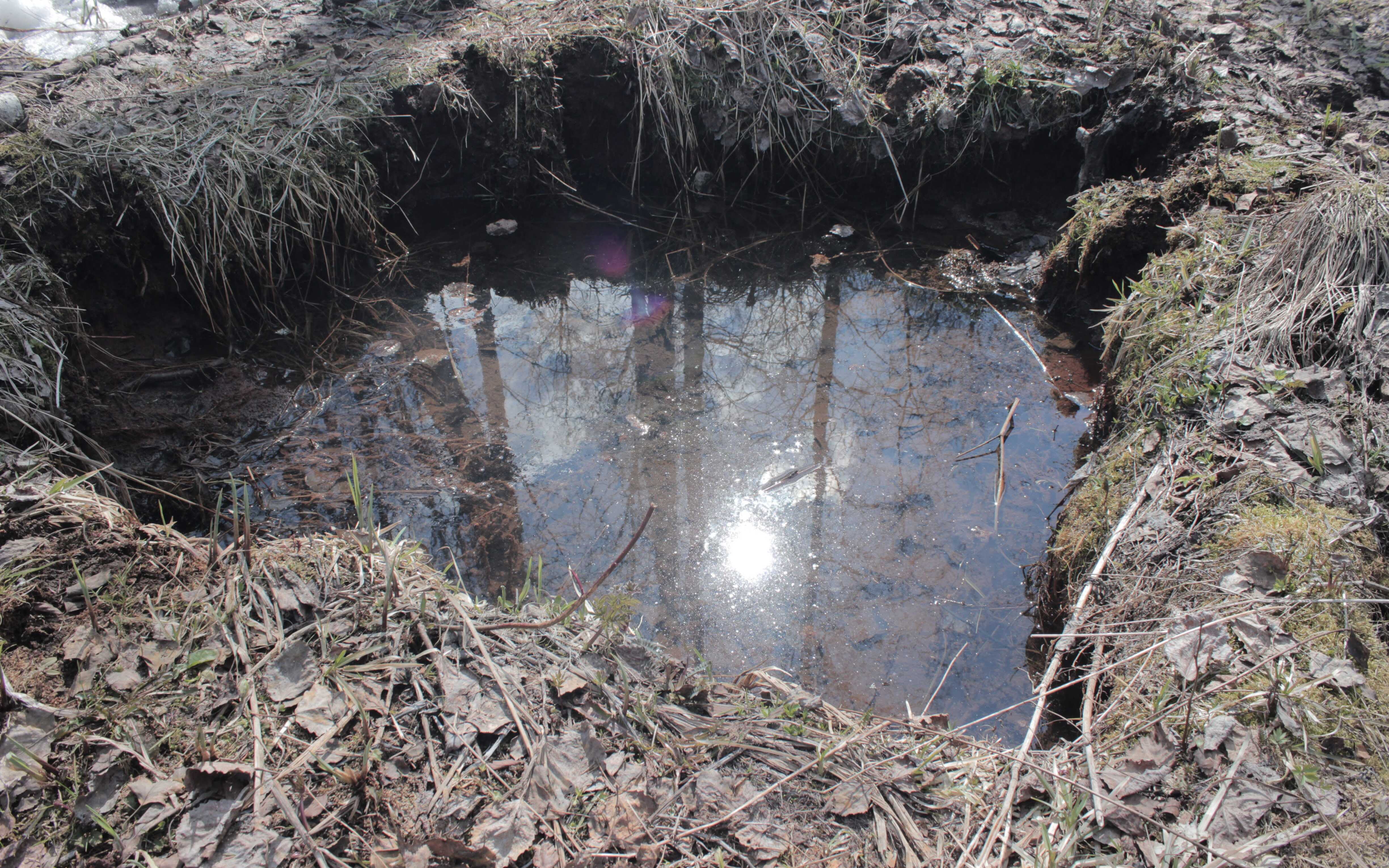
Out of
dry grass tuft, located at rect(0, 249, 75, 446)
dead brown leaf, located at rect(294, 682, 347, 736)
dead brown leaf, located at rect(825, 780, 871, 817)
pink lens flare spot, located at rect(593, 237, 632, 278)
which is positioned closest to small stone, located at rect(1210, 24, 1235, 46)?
pink lens flare spot, located at rect(593, 237, 632, 278)

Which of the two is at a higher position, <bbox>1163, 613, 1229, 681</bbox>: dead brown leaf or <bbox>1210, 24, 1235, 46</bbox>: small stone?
<bbox>1210, 24, 1235, 46</bbox>: small stone

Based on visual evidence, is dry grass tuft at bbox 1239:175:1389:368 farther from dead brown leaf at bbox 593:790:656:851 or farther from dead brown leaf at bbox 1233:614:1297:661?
dead brown leaf at bbox 593:790:656:851

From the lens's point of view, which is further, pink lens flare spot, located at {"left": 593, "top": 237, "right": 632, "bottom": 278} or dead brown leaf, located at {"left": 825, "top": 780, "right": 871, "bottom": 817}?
pink lens flare spot, located at {"left": 593, "top": 237, "right": 632, "bottom": 278}

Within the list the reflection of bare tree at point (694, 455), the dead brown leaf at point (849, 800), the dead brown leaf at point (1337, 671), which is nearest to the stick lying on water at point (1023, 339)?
the reflection of bare tree at point (694, 455)

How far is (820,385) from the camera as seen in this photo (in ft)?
10.9

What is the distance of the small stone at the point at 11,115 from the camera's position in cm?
316

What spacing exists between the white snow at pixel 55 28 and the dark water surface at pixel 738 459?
7.28 ft

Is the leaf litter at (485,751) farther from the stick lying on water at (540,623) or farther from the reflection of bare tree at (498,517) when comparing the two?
the reflection of bare tree at (498,517)

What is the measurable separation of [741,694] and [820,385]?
1.70 meters

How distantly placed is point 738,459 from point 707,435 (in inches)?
7.6

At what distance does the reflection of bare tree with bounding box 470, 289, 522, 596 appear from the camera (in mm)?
2602

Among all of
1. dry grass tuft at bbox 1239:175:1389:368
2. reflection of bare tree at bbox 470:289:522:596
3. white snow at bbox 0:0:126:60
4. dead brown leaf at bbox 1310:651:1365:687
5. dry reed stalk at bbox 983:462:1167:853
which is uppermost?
white snow at bbox 0:0:126:60

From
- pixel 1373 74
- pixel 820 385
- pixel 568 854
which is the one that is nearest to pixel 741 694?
pixel 568 854

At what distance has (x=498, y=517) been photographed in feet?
9.07
